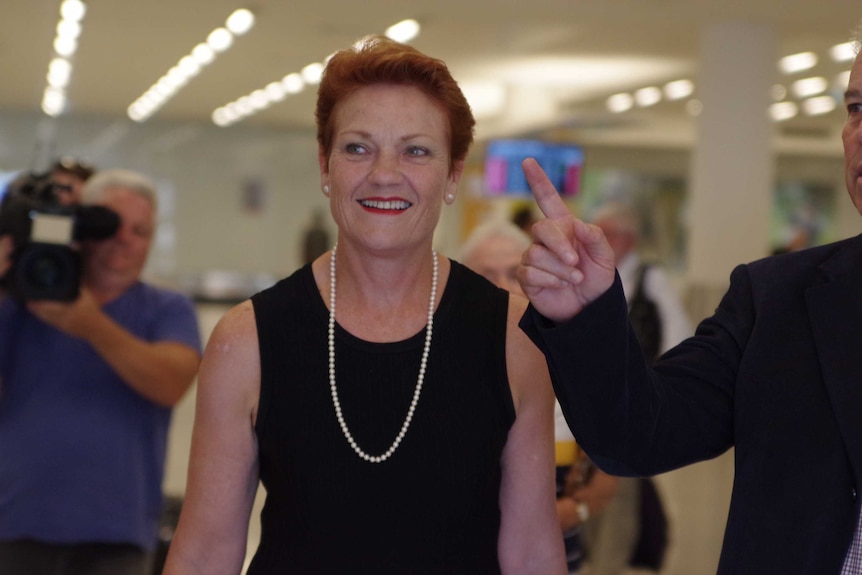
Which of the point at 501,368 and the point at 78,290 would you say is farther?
the point at 78,290

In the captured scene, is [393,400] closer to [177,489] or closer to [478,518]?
[478,518]

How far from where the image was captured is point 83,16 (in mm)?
12156

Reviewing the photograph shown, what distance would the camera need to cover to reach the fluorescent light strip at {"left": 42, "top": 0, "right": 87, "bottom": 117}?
11859mm

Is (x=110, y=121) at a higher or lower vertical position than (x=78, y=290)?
higher

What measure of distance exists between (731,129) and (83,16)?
6454 millimetres

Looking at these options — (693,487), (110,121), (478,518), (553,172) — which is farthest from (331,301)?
(110,121)

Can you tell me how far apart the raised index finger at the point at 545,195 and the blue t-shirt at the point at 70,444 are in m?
2.08

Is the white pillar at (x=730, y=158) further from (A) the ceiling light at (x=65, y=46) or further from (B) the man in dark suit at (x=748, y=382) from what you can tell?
(B) the man in dark suit at (x=748, y=382)

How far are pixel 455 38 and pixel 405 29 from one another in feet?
2.97

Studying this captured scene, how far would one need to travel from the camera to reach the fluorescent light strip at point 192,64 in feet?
39.4

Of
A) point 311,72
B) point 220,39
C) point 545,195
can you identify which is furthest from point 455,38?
point 545,195

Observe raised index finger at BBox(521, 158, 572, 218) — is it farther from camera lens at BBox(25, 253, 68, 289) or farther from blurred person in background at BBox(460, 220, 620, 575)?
camera lens at BBox(25, 253, 68, 289)

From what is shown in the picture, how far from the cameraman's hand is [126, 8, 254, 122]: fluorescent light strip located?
8281 millimetres

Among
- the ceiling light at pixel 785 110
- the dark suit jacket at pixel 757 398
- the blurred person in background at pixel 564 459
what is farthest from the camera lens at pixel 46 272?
the ceiling light at pixel 785 110
